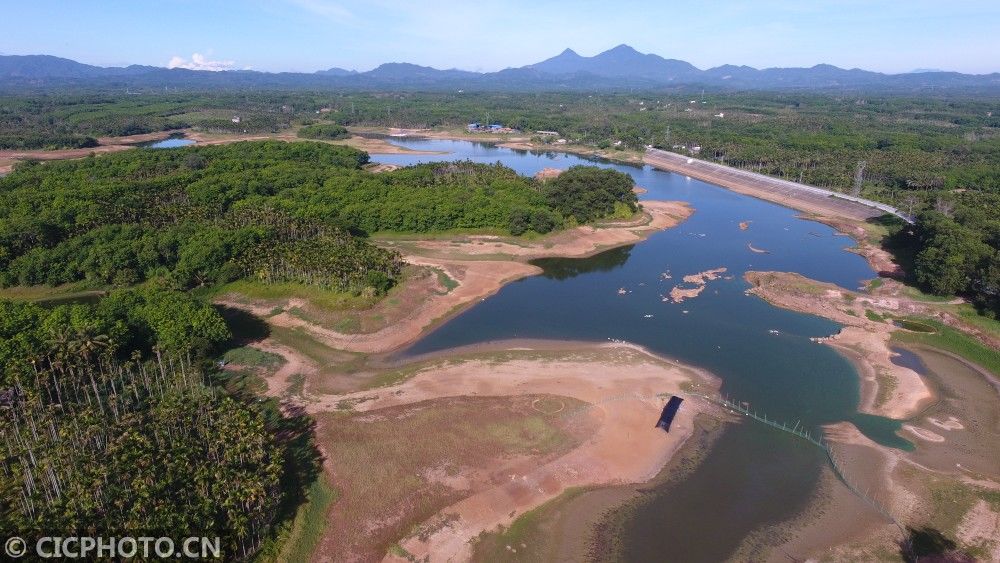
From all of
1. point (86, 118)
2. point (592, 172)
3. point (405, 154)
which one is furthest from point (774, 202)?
point (86, 118)

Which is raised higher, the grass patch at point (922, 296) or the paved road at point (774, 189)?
the paved road at point (774, 189)

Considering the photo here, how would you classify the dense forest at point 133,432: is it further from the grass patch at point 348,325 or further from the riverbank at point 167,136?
the riverbank at point 167,136

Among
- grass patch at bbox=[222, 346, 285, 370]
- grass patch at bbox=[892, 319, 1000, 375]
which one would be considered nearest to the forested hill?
grass patch at bbox=[222, 346, 285, 370]

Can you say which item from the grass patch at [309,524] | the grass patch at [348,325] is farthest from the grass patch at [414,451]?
the grass patch at [348,325]

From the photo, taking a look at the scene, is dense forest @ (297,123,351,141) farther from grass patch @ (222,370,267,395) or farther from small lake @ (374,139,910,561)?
grass patch @ (222,370,267,395)

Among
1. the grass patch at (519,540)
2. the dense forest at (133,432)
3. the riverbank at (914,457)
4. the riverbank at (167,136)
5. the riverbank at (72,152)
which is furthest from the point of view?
the riverbank at (167,136)
